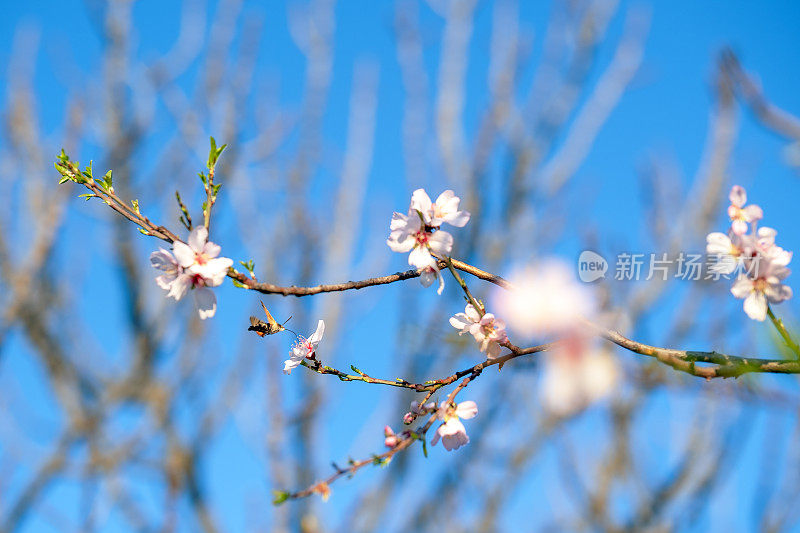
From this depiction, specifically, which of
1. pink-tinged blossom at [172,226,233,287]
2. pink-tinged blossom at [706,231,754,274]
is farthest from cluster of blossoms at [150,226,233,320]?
pink-tinged blossom at [706,231,754,274]

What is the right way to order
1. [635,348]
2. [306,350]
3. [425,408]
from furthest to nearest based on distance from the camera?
[306,350]
[425,408]
[635,348]

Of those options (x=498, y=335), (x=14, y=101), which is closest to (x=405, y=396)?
(x=498, y=335)

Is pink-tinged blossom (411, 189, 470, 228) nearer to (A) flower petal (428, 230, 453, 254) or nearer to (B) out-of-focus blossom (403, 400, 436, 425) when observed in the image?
(A) flower petal (428, 230, 453, 254)

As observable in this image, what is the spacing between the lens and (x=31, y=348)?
12.4 ft

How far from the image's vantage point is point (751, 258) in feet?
3.21

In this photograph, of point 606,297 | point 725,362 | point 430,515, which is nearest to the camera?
point 725,362

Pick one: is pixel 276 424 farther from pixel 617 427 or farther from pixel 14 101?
→ pixel 14 101

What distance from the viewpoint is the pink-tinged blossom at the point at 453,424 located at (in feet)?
3.21

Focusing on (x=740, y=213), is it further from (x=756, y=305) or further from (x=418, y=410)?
(x=418, y=410)

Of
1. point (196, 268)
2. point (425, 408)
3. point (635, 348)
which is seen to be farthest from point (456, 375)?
point (196, 268)

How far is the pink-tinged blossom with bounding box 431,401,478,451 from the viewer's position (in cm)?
98

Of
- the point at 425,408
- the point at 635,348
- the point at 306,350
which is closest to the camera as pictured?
the point at 635,348

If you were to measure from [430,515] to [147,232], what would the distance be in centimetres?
311

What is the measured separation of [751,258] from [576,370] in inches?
13.3
